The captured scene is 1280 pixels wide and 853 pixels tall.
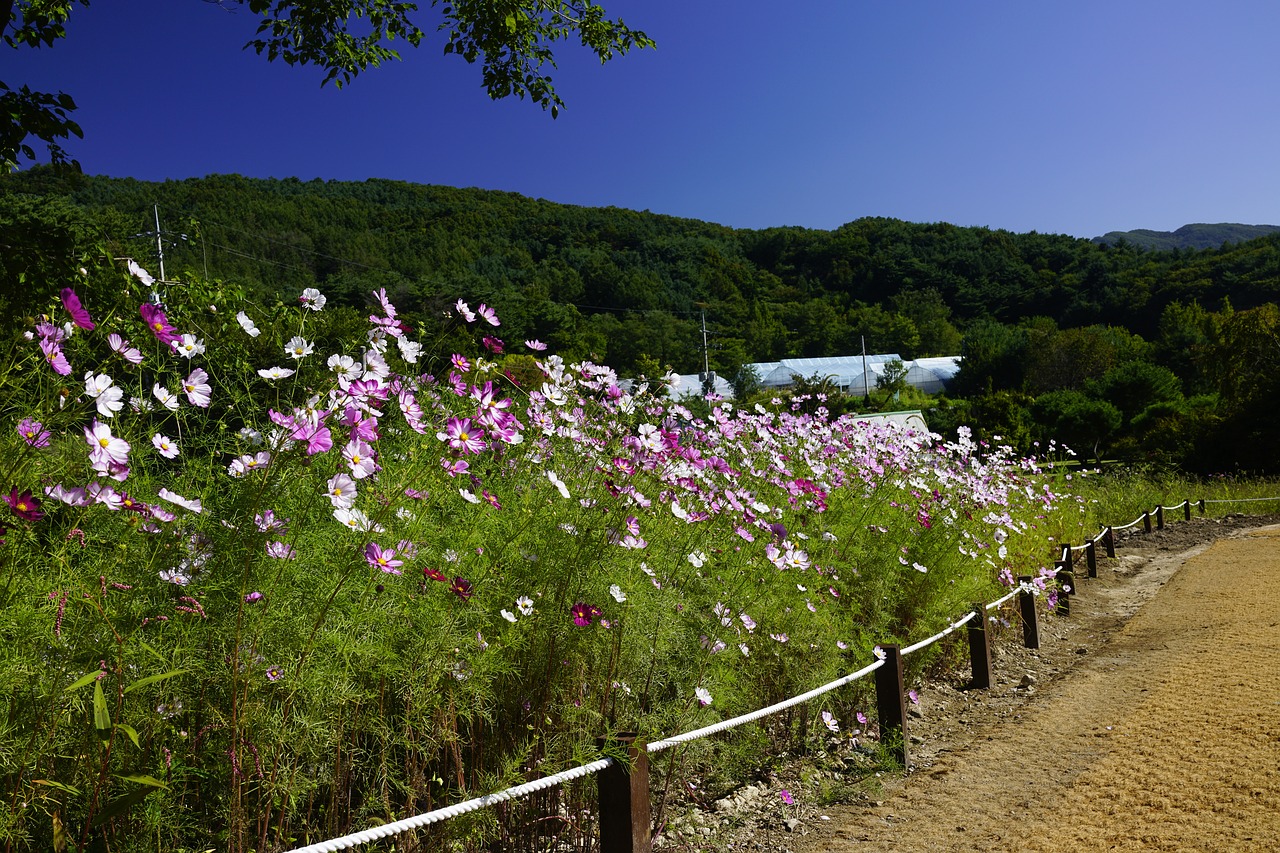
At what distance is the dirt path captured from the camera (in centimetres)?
247

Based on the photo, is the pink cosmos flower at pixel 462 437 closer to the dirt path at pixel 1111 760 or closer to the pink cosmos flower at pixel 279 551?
the pink cosmos flower at pixel 279 551

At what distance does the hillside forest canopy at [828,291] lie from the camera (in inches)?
896

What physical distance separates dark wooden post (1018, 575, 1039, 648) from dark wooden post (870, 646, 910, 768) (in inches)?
95.0

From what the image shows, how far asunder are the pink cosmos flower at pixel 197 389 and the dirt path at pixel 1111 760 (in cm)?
216

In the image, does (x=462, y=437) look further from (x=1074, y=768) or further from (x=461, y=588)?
(x=1074, y=768)

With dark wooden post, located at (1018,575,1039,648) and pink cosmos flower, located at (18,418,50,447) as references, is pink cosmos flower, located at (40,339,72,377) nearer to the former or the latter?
pink cosmos flower, located at (18,418,50,447)

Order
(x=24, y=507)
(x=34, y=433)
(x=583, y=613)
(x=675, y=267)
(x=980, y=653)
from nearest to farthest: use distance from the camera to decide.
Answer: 1. (x=24, y=507)
2. (x=34, y=433)
3. (x=583, y=613)
4. (x=980, y=653)
5. (x=675, y=267)

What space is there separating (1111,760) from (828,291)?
252 feet

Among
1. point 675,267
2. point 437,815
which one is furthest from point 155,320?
point 675,267

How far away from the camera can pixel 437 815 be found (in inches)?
60.0

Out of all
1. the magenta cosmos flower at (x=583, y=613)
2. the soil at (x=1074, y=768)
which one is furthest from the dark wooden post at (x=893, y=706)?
the magenta cosmos flower at (x=583, y=613)

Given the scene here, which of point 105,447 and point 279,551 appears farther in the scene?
point 279,551

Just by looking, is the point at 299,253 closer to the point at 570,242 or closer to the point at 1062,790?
the point at 570,242

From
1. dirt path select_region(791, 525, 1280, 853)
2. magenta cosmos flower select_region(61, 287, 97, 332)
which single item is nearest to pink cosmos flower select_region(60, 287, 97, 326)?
magenta cosmos flower select_region(61, 287, 97, 332)
